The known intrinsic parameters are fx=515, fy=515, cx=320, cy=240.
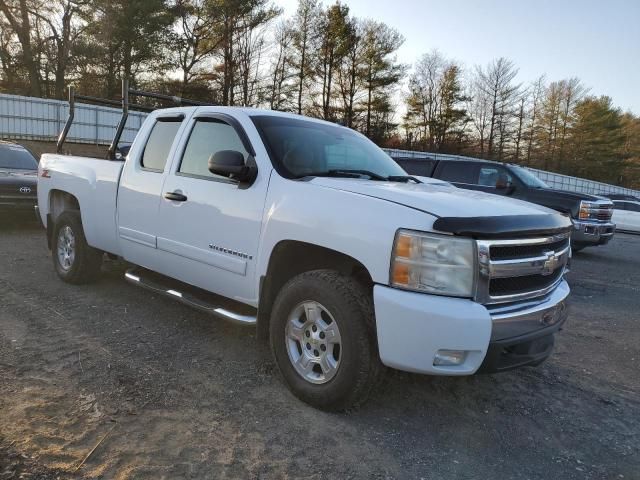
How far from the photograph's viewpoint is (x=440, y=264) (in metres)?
2.65

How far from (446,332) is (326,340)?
76cm

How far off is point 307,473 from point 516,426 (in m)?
1.41

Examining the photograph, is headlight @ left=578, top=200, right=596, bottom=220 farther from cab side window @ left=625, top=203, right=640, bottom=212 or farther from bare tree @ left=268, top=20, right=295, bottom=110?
bare tree @ left=268, top=20, right=295, bottom=110

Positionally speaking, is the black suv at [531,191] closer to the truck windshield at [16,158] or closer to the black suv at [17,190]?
the black suv at [17,190]

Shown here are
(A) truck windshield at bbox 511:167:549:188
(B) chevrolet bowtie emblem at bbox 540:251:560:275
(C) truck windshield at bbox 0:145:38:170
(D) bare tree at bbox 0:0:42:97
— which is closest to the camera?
(B) chevrolet bowtie emblem at bbox 540:251:560:275

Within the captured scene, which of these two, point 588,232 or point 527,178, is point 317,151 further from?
point 527,178

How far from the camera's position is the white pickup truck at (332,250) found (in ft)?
8.75

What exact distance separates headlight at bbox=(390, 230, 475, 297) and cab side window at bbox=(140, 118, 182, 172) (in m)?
2.58

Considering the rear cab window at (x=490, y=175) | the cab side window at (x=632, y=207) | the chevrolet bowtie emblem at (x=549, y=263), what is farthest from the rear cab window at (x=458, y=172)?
the cab side window at (x=632, y=207)

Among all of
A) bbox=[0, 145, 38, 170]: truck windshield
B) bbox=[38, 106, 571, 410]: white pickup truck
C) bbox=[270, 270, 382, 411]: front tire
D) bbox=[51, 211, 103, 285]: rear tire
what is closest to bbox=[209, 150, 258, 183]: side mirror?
bbox=[38, 106, 571, 410]: white pickup truck

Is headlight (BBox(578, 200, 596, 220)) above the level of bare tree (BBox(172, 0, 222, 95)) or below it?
below

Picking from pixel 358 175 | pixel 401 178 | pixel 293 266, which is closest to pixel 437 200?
pixel 358 175

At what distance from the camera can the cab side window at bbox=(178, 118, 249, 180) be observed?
156 inches

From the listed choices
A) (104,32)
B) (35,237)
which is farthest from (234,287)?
(104,32)
